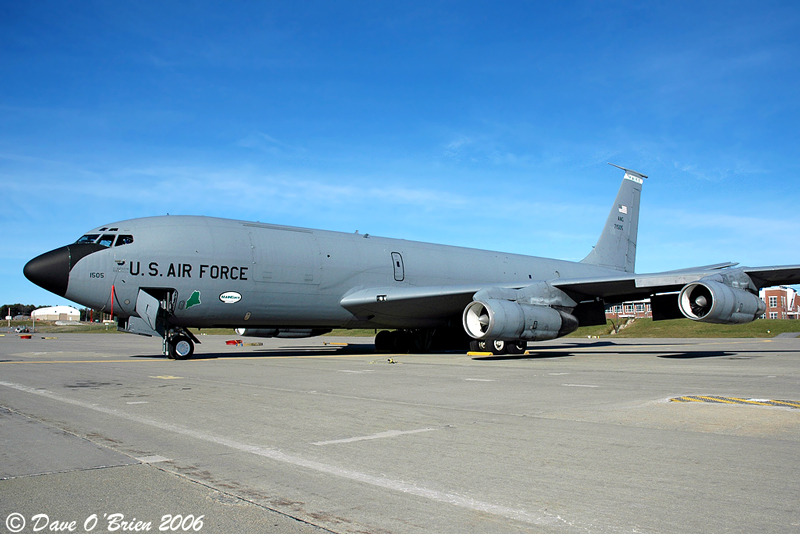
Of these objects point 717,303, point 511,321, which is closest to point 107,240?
point 511,321

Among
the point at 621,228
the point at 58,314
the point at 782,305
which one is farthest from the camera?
the point at 58,314

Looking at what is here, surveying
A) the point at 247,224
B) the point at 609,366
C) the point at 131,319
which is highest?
the point at 247,224

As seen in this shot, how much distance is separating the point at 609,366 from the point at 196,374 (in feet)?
32.7

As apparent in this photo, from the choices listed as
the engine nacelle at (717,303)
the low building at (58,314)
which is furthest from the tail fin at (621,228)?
the low building at (58,314)

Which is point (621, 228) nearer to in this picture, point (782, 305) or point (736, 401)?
point (736, 401)

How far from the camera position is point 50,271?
1755cm

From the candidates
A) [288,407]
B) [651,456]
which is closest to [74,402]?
[288,407]

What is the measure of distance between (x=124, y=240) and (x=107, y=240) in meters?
0.48

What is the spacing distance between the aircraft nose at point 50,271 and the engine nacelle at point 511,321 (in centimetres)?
1184

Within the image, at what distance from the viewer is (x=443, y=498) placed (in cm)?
405

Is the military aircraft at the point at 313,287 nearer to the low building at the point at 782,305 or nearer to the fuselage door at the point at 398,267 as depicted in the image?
the fuselage door at the point at 398,267

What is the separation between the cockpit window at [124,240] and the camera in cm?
1834

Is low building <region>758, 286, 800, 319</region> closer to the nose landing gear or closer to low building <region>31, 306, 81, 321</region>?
the nose landing gear

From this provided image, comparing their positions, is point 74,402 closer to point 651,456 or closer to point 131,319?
point 651,456
